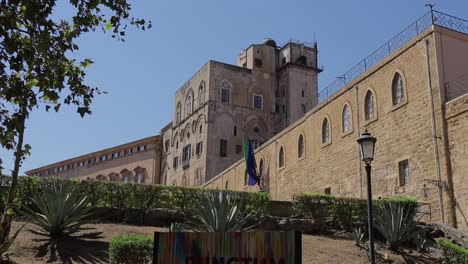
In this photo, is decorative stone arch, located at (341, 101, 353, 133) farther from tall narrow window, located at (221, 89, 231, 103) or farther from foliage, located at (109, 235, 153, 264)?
tall narrow window, located at (221, 89, 231, 103)

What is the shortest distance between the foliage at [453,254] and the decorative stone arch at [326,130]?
47.7 feet

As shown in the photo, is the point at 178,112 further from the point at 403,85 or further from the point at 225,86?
the point at 403,85

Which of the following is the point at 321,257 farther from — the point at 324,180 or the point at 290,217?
the point at 324,180

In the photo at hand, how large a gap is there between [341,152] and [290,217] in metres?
9.90

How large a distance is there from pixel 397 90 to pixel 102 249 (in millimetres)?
14350

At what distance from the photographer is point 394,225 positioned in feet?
46.4

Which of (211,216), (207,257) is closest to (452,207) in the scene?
(211,216)

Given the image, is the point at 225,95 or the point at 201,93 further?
the point at 201,93

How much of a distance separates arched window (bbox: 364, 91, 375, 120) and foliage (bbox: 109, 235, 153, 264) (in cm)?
1533

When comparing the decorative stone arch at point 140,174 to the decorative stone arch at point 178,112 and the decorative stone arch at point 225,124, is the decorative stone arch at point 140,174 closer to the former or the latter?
the decorative stone arch at point 178,112

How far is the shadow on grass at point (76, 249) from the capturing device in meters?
10.5

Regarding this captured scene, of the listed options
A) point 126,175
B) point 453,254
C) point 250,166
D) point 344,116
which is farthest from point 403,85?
point 126,175

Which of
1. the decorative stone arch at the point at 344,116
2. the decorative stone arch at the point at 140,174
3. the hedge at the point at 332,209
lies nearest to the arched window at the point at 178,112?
the decorative stone arch at the point at 140,174

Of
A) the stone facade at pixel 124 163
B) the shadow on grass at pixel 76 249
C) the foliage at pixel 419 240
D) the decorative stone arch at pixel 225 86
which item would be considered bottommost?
the shadow on grass at pixel 76 249
